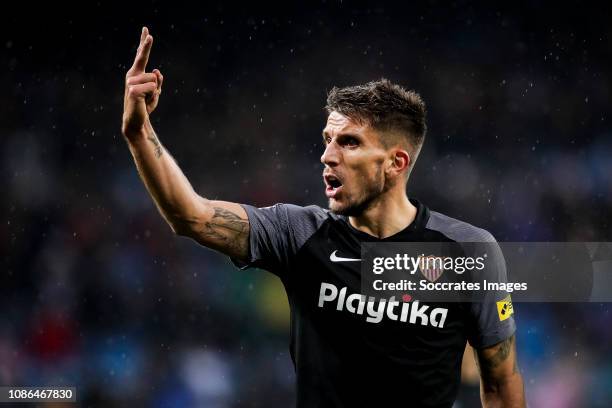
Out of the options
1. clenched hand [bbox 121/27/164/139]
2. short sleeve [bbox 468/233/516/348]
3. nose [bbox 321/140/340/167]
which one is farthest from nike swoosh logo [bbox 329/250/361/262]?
clenched hand [bbox 121/27/164/139]

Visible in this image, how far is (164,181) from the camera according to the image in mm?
2406

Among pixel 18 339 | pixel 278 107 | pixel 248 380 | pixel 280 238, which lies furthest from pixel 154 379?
pixel 280 238

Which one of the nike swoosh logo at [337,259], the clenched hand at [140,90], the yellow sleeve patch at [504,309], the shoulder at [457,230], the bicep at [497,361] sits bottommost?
the bicep at [497,361]

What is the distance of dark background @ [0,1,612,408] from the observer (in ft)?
22.7

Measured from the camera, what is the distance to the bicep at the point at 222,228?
8.46 feet

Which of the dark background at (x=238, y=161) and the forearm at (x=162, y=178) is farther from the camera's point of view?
the dark background at (x=238, y=161)

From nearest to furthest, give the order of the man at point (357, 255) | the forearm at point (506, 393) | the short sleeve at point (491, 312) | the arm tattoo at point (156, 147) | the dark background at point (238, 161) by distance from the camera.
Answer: the arm tattoo at point (156, 147), the man at point (357, 255), the short sleeve at point (491, 312), the forearm at point (506, 393), the dark background at point (238, 161)

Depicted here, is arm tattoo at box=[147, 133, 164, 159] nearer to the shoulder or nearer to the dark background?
the shoulder

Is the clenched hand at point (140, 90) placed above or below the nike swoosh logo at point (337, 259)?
above

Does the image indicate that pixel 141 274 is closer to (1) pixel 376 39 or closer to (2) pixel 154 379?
(2) pixel 154 379

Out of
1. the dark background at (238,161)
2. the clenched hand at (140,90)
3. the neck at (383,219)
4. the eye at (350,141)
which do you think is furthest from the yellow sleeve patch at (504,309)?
the dark background at (238,161)

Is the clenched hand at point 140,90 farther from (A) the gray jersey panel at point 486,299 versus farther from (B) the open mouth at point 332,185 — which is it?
(A) the gray jersey panel at point 486,299

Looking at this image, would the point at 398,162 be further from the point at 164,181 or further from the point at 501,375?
the point at 164,181

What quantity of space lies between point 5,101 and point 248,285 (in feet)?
11.1
